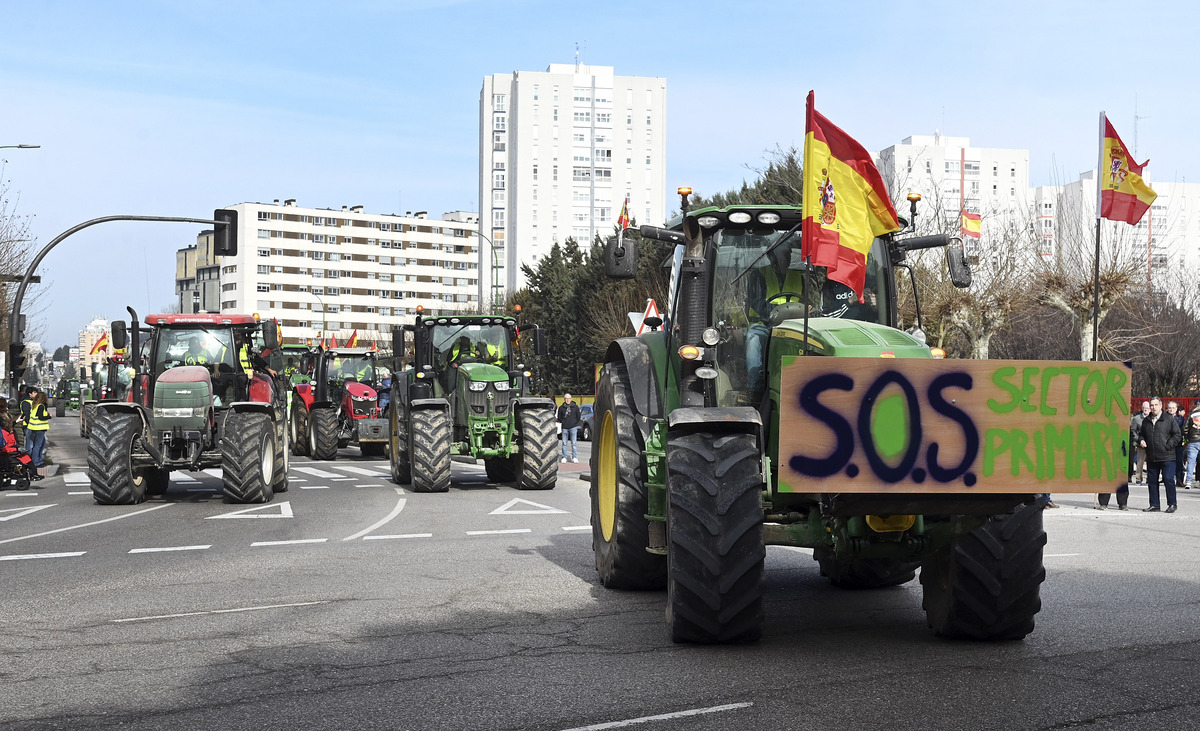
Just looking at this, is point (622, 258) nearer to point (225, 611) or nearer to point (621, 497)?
point (621, 497)

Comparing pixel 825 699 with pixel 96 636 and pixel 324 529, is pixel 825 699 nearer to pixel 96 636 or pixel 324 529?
pixel 96 636

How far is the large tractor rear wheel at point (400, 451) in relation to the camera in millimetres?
21250

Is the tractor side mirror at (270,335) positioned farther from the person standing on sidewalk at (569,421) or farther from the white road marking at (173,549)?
the person standing on sidewalk at (569,421)

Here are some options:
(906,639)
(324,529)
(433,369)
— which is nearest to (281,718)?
(906,639)

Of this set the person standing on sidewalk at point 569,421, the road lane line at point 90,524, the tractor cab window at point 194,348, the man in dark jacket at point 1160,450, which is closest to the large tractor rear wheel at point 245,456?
the road lane line at point 90,524

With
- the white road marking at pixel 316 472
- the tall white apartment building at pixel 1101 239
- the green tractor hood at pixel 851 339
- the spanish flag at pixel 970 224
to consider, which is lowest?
the white road marking at pixel 316 472

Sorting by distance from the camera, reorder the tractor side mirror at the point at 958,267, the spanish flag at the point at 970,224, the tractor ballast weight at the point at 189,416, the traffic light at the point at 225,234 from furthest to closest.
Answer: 1. the spanish flag at the point at 970,224
2. the traffic light at the point at 225,234
3. the tractor ballast weight at the point at 189,416
4. the tractor side mirror at the point at 958,267

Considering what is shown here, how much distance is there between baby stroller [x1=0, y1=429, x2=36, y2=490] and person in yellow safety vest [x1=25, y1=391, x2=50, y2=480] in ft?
13.7

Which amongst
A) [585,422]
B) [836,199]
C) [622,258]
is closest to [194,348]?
[622,258]

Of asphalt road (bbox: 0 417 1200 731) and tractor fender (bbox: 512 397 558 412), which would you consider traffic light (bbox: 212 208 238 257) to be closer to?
tractor fender (bbox: 512 397 558 412)

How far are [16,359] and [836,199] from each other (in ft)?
74.9

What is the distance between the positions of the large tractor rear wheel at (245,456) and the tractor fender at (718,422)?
1138 centimetres

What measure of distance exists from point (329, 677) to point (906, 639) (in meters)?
3.35

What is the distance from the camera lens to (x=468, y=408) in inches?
808
